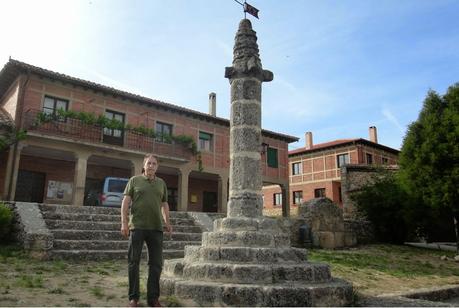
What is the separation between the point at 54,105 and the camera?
59.1 feet

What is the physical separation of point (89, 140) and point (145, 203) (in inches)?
584

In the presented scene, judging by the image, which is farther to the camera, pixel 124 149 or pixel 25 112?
pixel 124 149

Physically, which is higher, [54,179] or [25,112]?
[25,112]

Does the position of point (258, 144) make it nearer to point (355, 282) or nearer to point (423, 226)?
point (355, 282)

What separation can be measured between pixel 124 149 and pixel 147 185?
15.0m

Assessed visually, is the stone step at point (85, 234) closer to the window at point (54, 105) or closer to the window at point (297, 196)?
the window at point (54, 105)

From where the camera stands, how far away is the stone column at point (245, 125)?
6.64m

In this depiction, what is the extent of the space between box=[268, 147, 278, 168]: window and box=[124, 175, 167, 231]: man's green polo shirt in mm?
21723

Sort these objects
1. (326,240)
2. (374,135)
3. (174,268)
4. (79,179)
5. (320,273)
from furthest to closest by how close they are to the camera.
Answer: (374,135) < (79,179) < (326,240) < (174,268) < (320,273)

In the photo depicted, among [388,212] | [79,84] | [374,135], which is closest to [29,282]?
[79,84]

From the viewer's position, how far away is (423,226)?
56.6 ft

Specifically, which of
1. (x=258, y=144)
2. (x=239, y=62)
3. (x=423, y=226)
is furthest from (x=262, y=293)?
(x=423, y=226)

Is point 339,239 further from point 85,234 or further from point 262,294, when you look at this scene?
point 262,294

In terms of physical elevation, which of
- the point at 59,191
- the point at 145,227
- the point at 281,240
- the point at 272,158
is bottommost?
the point at 281,240
